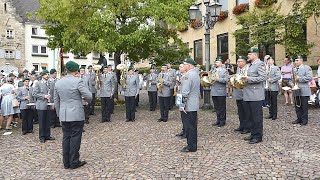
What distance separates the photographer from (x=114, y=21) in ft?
48.5

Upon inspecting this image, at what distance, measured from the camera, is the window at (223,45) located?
26.3 meters

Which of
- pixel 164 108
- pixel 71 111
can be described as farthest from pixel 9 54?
pixel 71 111

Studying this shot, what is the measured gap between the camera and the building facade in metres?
19.6

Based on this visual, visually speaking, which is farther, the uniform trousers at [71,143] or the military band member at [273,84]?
the military band member at [273,84]

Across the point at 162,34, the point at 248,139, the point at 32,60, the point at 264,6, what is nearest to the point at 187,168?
the point at 248,139

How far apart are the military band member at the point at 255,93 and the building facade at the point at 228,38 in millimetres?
12162

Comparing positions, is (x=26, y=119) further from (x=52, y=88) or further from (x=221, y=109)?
(x=221, y=109)

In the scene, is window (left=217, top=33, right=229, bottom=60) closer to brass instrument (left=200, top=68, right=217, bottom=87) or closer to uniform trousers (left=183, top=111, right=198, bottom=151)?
brass instrument (left=200, top=68, right=217, bottom=87)

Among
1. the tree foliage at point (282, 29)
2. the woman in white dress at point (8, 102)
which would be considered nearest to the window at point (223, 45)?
the tree foliage at point (282, 29)

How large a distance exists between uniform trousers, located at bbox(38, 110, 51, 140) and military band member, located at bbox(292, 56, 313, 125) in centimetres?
687

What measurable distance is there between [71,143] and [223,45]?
21567mm

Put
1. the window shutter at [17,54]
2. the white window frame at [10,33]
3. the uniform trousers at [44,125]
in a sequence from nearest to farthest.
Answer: the uniform trousers at [44,125] < the window shutter at [17,54] < the white window frame at [10,33]

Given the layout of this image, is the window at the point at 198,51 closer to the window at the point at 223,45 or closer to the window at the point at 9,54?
the window at the point at 223,45

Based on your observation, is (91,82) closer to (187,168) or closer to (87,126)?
(87,126)
